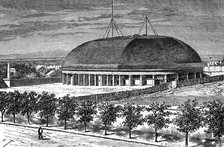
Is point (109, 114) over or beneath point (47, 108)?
over

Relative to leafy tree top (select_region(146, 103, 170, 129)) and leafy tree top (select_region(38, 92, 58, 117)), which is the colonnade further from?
leafy tree top (select_region(146, 103, 170, 129))

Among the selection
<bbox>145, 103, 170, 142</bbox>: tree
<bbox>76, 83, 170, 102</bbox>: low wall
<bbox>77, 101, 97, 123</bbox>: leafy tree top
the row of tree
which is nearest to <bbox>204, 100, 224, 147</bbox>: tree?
the row of tree

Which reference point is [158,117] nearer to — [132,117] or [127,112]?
[132,117]

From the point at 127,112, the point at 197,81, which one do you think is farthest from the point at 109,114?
the point at 197,81

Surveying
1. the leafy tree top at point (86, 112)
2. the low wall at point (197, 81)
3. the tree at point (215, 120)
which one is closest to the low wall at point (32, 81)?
the low wall at point (197, 81)

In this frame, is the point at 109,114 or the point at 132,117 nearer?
the point at 132,117

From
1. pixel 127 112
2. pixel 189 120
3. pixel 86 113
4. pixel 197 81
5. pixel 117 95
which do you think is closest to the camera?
pixel 189 120
